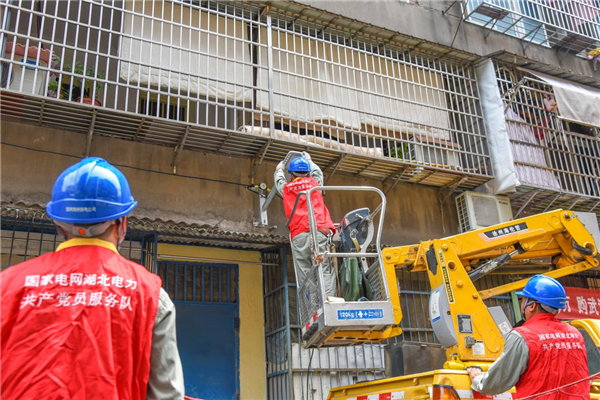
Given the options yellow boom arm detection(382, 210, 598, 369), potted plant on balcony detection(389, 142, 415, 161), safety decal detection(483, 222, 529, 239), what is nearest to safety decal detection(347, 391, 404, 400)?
yellow boom arm detection(382, 210, 598, 369)

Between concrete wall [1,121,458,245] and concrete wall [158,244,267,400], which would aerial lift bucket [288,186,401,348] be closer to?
concrete wall [1,121,458,245]

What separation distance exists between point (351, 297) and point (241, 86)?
4.04 m

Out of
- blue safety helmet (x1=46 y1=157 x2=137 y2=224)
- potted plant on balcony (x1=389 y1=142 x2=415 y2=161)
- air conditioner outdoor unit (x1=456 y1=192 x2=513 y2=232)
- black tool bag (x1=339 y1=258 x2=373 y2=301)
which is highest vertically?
potted plant on balcony (x1=389 y1=142 x2=415 y2=161)

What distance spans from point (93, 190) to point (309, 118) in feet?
22.8

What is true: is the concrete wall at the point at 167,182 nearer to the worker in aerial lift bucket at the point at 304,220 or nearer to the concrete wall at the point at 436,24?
the worker in aerial lift bucket at the point at 304,220

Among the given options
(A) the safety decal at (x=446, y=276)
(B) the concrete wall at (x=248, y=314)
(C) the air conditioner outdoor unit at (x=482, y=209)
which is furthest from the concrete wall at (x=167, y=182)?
(A) the safety decal at (x=446, y=276)

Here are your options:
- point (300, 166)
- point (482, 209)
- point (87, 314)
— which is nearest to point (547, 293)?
point (300, 166)

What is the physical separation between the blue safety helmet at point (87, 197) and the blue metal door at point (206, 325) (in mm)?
6091

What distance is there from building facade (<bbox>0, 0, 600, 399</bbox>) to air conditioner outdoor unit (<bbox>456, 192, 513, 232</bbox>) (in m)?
0.21

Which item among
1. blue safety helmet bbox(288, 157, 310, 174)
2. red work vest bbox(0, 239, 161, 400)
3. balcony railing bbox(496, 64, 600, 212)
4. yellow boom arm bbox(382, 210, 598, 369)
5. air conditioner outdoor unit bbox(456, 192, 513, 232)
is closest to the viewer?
red work vest bbox(0, 239, 161, 400)

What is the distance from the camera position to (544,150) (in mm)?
11109

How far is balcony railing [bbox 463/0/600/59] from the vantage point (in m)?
11.5

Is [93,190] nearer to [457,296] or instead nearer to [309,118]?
[457,296]

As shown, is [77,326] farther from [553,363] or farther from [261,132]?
[261,132]
